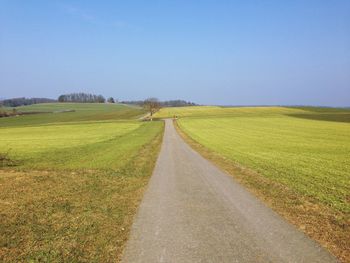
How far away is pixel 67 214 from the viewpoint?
37.9 ft

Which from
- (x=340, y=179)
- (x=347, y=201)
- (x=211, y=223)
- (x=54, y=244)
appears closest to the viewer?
(x=54, y=244)

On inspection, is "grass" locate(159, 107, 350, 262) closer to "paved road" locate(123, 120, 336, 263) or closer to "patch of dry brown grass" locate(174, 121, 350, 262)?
"patch of dry brown grass" locate(174, 121, 350, 262)

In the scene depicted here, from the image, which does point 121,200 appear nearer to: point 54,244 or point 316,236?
point 54,244

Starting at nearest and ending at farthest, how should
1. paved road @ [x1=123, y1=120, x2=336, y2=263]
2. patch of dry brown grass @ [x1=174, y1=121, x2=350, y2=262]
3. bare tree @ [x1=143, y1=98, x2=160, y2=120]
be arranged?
paved road @ [x1=123, y1=120, x2=336, y2=263] → patch of dry brown grass @ [x1=174, y1=121, x2=350, y2=262] → bare tree @ [x1=143, y1=98, x2=160, y2=120]

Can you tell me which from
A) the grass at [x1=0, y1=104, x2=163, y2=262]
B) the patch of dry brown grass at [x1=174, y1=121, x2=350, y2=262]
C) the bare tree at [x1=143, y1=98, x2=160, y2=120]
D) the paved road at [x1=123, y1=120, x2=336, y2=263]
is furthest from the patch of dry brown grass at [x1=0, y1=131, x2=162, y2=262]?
the bare tree at [x1=143, y1=98, x2=160, y2=120]

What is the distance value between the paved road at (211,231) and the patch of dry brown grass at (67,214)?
59 cm

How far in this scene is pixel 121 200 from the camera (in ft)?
44.2

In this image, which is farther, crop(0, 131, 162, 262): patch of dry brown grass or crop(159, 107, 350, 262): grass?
crop(159, 107, 350, 262): grass

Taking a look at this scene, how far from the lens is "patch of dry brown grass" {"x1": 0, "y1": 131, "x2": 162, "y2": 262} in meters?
8.34

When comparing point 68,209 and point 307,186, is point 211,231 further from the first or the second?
point 307,186

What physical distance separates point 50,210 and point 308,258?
824cm

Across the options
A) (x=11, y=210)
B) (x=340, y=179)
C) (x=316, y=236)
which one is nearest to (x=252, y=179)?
(x=340, y=179)

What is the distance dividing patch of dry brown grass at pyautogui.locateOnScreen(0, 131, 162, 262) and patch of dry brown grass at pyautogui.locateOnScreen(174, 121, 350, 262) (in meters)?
4.71

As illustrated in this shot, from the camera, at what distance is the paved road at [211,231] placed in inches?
304
